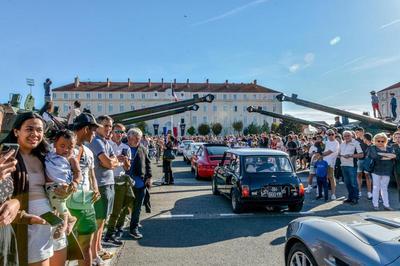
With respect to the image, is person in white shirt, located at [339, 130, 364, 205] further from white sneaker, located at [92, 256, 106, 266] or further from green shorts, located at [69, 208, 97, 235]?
green shorts, located at [69, 208, 97, 235]

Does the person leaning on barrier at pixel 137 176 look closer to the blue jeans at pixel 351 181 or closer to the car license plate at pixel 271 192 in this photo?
the car license plate at pixel 271 192

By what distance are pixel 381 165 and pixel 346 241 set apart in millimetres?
6485

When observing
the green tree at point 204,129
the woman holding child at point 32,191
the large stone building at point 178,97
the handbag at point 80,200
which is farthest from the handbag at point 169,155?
the large stone building at point 178,97

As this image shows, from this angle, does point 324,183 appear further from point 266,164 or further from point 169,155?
point 169,155

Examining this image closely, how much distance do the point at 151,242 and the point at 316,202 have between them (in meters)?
5.44

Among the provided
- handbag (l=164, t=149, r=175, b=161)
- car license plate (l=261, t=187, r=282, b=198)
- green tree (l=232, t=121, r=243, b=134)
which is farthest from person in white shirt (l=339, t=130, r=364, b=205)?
green tree (l=232, t=121, r=243, b=134)

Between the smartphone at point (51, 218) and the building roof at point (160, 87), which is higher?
the building roof at point (160, 87)

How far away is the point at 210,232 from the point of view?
22.1 feet

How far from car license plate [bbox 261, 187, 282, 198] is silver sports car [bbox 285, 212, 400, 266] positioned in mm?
4146

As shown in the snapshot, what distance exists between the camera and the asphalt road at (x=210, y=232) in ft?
17.3

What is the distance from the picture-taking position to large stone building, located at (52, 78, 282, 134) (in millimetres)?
110500

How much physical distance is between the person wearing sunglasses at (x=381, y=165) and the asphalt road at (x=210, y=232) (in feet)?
1.61

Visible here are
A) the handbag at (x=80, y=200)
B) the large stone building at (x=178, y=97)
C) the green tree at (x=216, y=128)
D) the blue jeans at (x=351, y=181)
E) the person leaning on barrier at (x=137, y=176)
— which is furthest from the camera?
the large stone building at (x=178, y=97)

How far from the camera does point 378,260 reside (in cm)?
254
